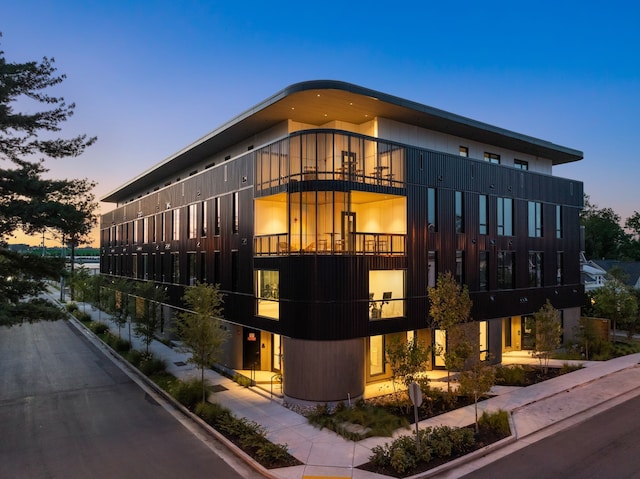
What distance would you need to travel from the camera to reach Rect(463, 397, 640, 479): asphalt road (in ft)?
36.3

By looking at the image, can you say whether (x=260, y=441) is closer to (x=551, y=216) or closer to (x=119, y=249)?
(x=551, y=216)

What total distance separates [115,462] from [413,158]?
1627 cm

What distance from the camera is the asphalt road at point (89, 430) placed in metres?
11.3

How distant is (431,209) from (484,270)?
5.26 meters

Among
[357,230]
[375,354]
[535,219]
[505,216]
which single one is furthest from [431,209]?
[535,219]

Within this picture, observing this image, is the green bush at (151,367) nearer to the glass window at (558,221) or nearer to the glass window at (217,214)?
the glass window at (217,214)

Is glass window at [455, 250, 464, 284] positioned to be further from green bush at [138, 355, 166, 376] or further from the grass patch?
green bush at [138, 355, 166, 376]

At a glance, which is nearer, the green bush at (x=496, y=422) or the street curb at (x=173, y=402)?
the street curb at (x=173, y=402)

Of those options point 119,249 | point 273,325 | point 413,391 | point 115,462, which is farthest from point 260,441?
point 119,249

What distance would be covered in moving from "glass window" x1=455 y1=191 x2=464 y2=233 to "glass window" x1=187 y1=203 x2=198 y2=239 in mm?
15311

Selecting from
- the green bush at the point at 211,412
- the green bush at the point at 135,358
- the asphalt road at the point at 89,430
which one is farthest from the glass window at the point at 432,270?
the green bush at the point at 135,358

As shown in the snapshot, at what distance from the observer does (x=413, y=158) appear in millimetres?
19734

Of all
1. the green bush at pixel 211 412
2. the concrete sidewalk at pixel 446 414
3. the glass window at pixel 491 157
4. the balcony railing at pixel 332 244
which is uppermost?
the glass window at pixel 491 157

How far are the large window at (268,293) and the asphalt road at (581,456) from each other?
393 inches
